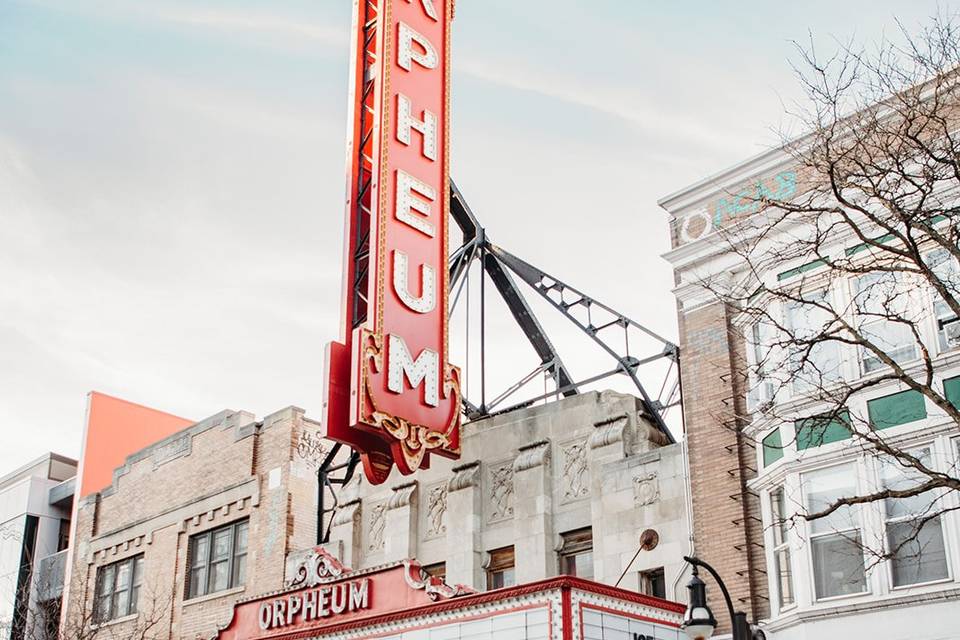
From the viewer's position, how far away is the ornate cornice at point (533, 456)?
77.3ft

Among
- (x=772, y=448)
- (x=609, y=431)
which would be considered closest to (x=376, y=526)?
(x=609, y=431)

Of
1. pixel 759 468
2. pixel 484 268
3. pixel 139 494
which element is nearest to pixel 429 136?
pixel 484 268

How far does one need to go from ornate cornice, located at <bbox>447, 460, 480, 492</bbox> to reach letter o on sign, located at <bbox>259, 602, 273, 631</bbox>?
462 centimetres

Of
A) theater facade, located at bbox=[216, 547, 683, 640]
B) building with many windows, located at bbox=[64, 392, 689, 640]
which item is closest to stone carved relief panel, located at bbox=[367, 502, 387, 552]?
building with many windows, located at bbox=[64, 392, 689, 640]

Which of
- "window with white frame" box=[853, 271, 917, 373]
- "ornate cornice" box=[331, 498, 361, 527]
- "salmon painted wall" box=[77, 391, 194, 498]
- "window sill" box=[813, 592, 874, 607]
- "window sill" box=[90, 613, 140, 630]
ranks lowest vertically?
"window sill" box=[813, 592, 874, 607]

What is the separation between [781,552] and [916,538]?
2565 mm

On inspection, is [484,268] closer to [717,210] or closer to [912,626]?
[717,210]

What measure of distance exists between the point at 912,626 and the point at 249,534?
17.1 meters

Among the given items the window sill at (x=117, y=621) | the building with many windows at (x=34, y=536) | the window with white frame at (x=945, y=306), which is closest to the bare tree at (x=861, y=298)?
A: the window with white frame at (x=945, y=306)

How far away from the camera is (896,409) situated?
18531 mm

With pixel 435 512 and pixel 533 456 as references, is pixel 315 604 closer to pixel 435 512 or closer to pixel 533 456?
pixel 435 512

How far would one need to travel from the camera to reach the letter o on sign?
71.0ft

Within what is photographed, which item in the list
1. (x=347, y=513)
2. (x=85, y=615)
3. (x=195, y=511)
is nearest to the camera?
(x=347, y=513)

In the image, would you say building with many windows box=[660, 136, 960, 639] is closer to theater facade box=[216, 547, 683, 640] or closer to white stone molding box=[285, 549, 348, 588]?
theater facade box=[216, 547, 683, 640]
